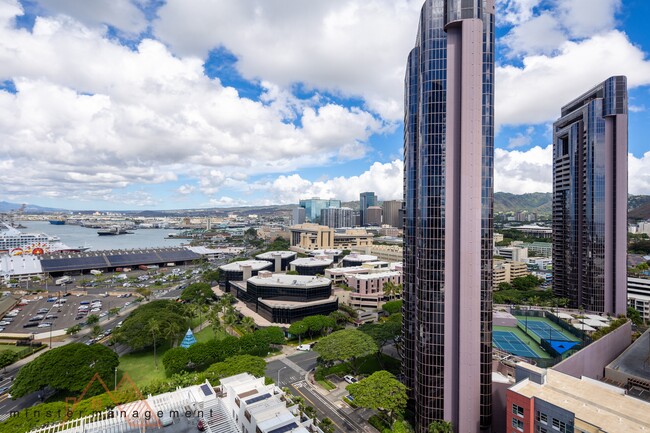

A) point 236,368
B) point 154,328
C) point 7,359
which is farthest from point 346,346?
point 7,359

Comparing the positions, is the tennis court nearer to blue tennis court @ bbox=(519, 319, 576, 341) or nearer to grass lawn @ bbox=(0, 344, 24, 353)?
blue tennis court @ bbox=(519, 319, 576, 341)

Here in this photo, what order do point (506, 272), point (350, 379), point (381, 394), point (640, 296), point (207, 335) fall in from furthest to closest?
point (506, 272), point (640, 296), point (207, 335), point (350, 379), point (381, 394)

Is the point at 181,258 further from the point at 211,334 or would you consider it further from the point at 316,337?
the point at 316,337

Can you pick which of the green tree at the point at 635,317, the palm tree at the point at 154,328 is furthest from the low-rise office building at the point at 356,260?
the palm tree at the point at 154,328

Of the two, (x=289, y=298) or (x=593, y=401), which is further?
(x=289, y=298)

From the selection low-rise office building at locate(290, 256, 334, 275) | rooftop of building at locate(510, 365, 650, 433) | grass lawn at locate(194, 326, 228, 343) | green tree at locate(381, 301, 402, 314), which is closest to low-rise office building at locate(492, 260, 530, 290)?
green tree at locate(381, 301, 402, 314)

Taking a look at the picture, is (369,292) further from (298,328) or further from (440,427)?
(440,427)
